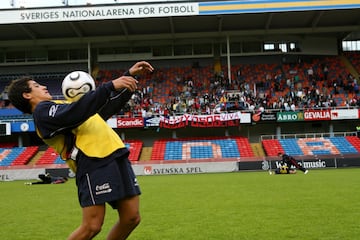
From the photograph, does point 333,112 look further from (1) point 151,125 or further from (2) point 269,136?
(1) point 151,125

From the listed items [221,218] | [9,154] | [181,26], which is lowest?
[221,218]

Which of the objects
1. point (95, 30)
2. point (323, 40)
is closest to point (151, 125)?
point (95, 30)

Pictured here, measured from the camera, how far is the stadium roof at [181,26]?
3906cm

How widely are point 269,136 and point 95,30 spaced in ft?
61.4

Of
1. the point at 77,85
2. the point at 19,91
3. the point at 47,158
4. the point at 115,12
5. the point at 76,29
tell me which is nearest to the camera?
the point at 77,85

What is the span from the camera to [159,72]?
154 ft

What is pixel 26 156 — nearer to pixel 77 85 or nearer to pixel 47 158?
pixel 47 158

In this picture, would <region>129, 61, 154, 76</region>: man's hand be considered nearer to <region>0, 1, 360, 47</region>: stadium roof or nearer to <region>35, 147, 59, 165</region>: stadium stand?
<region>35, 147, 59, 165</region>: stadium stand

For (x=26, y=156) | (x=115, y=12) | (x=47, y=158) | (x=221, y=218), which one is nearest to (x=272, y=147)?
(x=115, y=12)

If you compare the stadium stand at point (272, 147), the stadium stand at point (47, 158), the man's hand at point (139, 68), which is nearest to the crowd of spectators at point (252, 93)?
the stadium stand at point (272, 147)

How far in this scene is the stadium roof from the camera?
1538 inches

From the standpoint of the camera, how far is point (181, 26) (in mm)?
42719

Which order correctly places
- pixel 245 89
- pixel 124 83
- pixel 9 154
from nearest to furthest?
pixel 124 83 → pixel 9 154 → pixel 245 89

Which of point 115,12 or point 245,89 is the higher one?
point 115,12
